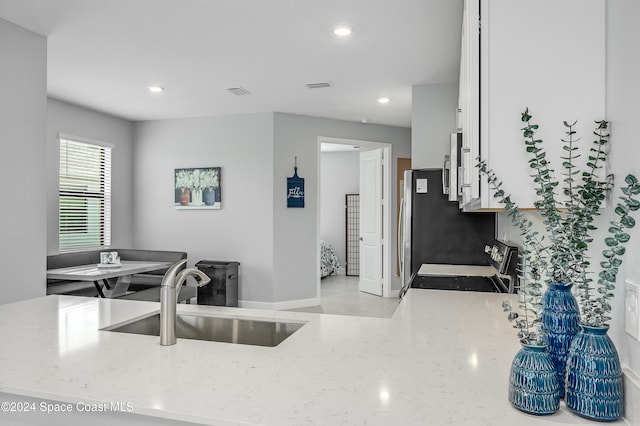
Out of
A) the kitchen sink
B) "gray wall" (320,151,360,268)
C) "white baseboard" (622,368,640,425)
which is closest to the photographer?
"white baseboard" (622,368,640,425)

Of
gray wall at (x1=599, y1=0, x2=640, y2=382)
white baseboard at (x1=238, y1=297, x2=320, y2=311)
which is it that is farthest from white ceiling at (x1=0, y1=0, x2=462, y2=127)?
white baseboard at (x1=238, y1=297, x2=320, y2=311)

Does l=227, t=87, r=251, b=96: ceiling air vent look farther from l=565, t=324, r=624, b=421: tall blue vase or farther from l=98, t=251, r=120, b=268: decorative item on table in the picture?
l=565, t=324, r=624, b=421: tall blue vase

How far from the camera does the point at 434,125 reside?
4.08 m

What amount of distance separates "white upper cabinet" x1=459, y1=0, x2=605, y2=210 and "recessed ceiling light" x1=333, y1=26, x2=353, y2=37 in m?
1.89

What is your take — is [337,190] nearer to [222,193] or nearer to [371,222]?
[371,222]

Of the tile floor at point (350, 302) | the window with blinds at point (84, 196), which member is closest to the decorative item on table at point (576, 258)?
the tile floor at point (350, 302)

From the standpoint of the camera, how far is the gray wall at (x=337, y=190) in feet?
28.6

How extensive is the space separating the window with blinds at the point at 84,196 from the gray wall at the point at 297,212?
2.34 m

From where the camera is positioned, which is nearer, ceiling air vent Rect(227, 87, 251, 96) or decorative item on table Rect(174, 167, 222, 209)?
ceiling air vent Rect(227, 87, 251, 96)

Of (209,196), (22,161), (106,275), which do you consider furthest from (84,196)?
(22,161)

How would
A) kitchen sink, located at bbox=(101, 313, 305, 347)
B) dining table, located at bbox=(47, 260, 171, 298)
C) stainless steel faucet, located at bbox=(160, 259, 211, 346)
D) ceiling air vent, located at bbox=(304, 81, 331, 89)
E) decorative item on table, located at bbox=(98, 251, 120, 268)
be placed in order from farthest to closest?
decorative item on table, located at bbox=(98, 251, 120, 268), ceiling air vent, located at bbox=(304, 81, 331, 89), dining table, located at bbox=(47, 260, 171, 298), kitchen sink, located at bbox=(101, 313, 305, 347), stainless steel faucet, located at bbox=(160, 259, 211, 346)

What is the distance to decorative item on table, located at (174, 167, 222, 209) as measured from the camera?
572 cm

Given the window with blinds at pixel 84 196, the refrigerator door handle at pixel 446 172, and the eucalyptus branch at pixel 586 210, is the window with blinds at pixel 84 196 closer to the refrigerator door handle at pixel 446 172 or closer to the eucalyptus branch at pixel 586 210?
the refrigerator door handle at pixel 446 172

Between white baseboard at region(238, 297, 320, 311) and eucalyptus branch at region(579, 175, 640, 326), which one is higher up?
eucalyptus branch at region(579, 175, 640, 326)
